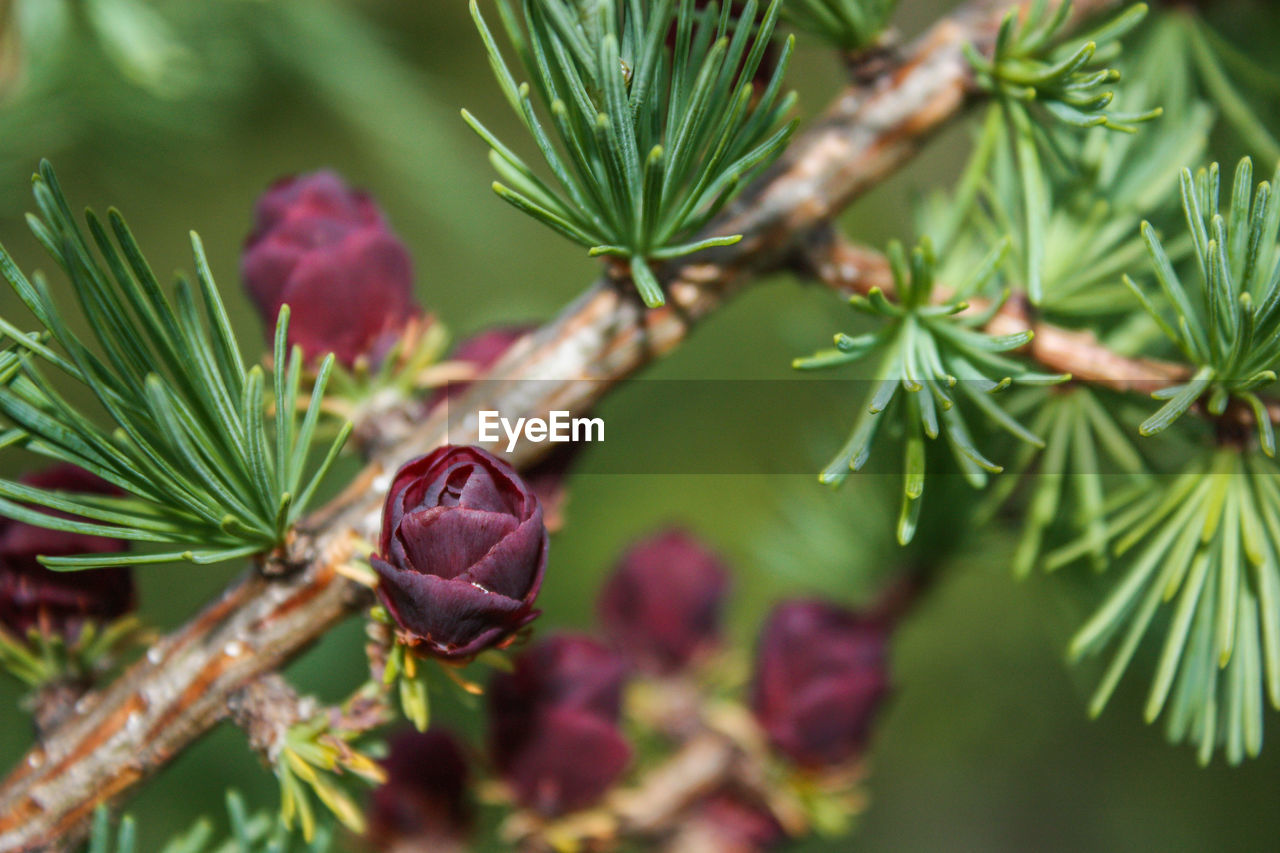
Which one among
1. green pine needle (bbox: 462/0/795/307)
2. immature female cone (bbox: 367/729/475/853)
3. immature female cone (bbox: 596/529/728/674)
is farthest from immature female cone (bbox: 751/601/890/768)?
green pine needle (bbox: 462/0/795/307)

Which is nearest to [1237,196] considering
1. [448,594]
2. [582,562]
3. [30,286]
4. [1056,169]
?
[1056,169]

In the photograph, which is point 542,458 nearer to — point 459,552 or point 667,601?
point 459,552

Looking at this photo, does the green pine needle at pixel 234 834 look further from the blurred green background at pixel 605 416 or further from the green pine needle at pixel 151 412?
the blurred green background at pixel 605 416

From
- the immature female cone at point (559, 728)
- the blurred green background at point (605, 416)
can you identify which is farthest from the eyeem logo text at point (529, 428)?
the blurred green background at point (605, 416)

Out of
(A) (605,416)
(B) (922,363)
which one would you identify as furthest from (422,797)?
(A) (605,416)

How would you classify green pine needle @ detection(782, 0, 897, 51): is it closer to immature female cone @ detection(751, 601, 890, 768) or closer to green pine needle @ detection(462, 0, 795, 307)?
green pine needle @ detection(462, 0, 795, 307)
